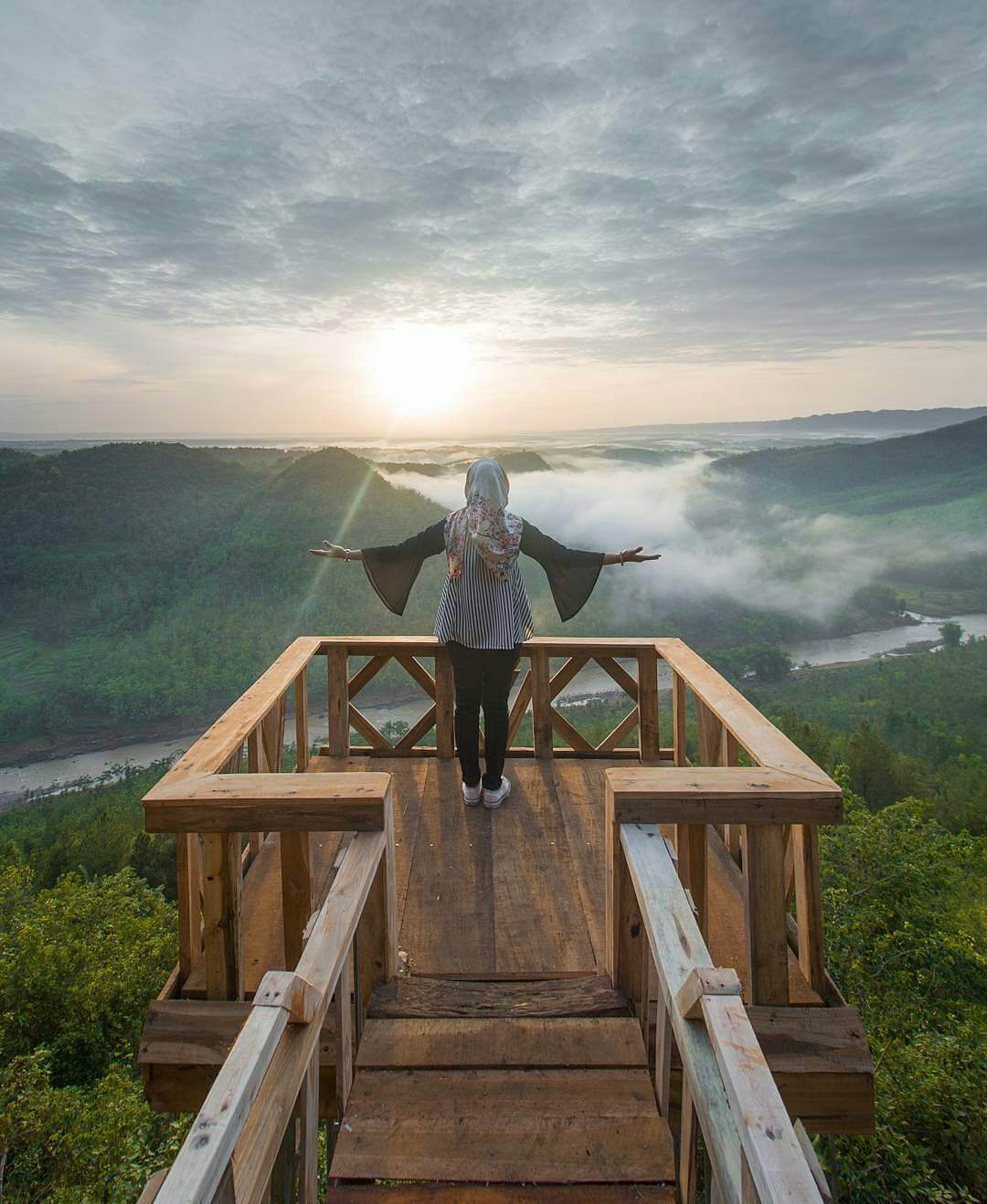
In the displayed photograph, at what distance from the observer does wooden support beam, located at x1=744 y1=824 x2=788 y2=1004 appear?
79.2 inches

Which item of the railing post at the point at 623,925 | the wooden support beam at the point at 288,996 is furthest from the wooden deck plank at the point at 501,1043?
the wooden support beam at the point at 288,996

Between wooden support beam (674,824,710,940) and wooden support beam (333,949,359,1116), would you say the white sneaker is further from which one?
wooden support beam (333,949,359,1116)

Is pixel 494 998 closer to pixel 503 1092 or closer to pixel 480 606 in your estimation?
pixel 503 1092

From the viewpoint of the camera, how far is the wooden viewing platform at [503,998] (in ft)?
3.81

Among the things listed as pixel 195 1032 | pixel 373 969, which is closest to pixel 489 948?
pixel 373 969

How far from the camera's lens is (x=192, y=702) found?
2361 inches

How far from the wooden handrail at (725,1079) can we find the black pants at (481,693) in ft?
5.57

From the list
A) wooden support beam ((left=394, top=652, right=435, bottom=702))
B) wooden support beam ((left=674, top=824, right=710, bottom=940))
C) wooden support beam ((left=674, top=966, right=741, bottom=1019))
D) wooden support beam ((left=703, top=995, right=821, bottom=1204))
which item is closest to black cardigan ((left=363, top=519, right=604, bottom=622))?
wooden support beam ((left=394, top=652, right=435, bottom=702))

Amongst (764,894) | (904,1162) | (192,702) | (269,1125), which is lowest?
(192,702)

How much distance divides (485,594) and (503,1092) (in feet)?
6.32

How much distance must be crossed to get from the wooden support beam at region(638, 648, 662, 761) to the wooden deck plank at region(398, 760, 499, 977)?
1090 mm

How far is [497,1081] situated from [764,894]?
2.70 ft

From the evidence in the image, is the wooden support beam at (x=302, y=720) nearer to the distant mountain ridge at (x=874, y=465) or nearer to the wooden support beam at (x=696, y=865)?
the wooden support beam at (x=696, y=865)

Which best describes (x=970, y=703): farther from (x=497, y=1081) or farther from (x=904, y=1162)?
(x=497, y=1081)
